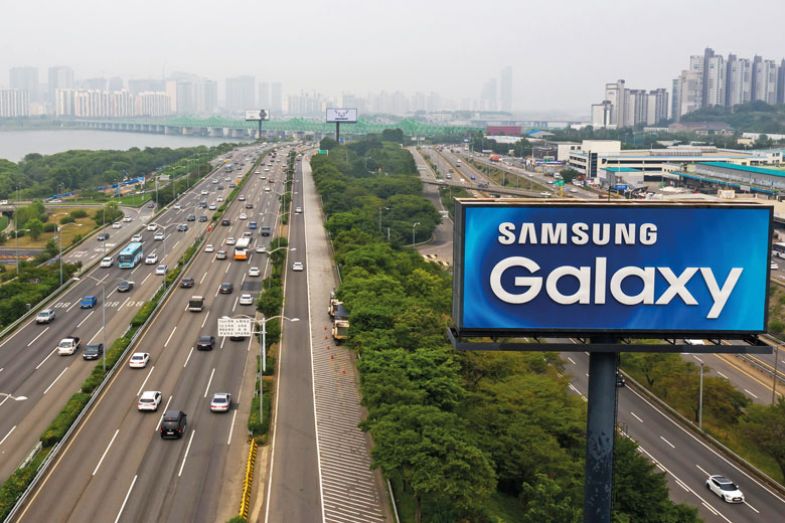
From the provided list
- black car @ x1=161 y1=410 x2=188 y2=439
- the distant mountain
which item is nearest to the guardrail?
black car @ x1=161 y1=410 x2=188 y2=439

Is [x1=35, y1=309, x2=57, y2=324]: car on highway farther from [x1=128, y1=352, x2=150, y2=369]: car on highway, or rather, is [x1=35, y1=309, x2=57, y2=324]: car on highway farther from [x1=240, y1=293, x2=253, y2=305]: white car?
[x1=240, y1=293, x2=253, y2=305]: white car

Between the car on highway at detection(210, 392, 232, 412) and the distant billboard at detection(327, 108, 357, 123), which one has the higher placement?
the distant billboard at detection(327, 108, 357, 123)

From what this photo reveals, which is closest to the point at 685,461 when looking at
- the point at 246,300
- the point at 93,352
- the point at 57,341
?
the point at 93,352

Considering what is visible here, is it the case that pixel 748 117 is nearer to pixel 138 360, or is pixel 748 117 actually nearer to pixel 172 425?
pixel 138 360

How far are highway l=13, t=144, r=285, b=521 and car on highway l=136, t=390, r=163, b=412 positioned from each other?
7.4 inches

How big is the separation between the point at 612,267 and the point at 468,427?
1071 cm

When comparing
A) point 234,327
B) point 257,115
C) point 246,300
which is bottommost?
point 246,300

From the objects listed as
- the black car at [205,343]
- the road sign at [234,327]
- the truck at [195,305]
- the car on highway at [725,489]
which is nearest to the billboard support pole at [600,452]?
the car on highway at [725,489]

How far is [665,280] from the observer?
493 inches

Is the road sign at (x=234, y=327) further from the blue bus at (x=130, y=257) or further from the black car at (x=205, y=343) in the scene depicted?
the blue bus at (x=130, y=257)

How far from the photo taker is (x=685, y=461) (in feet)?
83.8

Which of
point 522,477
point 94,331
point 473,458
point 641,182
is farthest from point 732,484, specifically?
point 641,182

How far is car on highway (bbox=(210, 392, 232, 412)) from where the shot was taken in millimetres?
24234

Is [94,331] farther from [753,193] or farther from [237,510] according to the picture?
[753,193]
